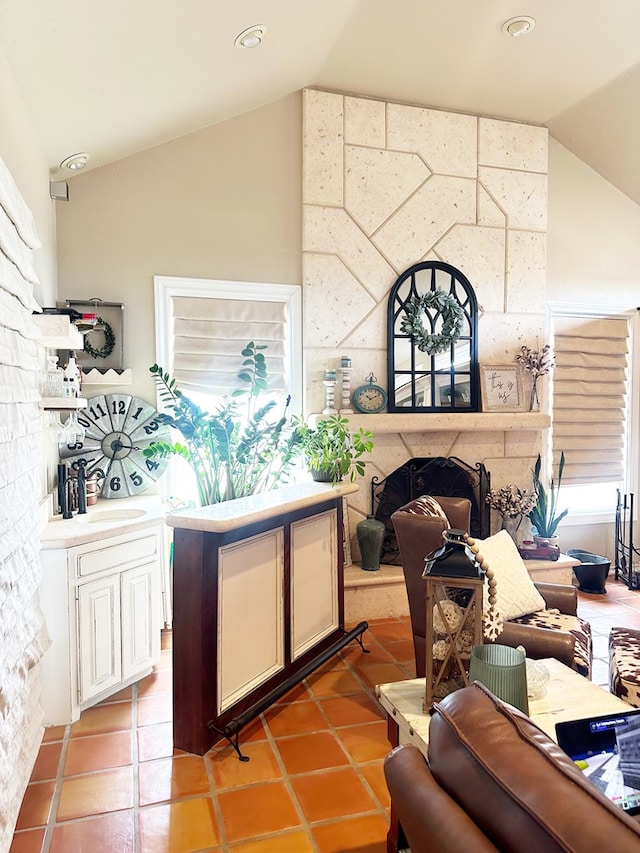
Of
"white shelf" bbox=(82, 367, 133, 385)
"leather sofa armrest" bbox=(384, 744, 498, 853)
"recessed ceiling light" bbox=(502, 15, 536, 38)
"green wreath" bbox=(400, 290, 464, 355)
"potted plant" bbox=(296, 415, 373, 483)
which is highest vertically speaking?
Result: "recessed ceiling light" bbox=(502, 15, 536, 38)

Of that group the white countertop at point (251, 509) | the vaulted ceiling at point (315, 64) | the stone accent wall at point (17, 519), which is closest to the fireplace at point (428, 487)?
the white countertop at point (251, 509)

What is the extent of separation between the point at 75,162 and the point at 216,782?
3389 millimetres

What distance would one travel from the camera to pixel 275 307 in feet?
14.3

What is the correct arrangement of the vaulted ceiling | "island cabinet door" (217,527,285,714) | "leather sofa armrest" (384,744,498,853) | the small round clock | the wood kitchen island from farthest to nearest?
the small round clock → "island cabinet door" (217,527,285,714) → the wood kitchen island → the vaulted ceiling → "leather sofa armrest" (384,744,498,853)

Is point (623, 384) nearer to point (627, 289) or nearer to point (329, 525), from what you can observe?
point (627, 289)

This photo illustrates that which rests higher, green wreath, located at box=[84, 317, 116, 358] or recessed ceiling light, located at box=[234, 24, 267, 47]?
recessed ceiling light, located at box=[234, 24, 267, 47]

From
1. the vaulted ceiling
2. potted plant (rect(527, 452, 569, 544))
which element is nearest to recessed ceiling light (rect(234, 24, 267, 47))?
the vaulted ceiling

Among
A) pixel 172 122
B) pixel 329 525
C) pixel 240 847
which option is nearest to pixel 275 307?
pixel 172 122

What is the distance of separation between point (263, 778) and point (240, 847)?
1.26ft

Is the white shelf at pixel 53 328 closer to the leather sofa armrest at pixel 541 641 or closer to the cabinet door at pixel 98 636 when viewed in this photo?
the cabinet door at pixel 98 636

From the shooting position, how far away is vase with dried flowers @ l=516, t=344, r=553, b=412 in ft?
15.8

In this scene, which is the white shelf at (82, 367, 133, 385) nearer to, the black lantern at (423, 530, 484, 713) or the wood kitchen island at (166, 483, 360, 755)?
the wood kitchen island at (166, 483, 360, 755)

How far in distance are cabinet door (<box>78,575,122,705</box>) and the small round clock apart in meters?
2.14

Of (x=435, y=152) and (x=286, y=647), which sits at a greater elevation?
(x=435, y=152)
